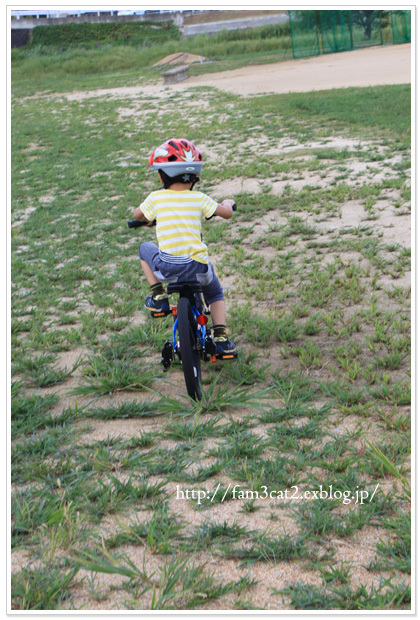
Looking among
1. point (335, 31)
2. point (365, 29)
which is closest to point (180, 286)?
point (335, 31)

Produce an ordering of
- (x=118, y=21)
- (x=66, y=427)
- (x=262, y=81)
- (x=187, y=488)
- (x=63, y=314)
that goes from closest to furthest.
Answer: (x=187, y=488) → (x=66, y=427) → (x=63, y=314) → (x=262, y=81) → (x=118, y=21)

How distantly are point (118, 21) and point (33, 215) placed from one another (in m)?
28.4

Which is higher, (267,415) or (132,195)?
(132,195)

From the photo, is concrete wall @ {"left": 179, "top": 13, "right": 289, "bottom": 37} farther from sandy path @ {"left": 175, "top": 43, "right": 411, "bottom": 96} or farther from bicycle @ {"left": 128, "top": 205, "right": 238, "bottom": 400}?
bicycle @ {"left": 128, "top": 205, "right": 238, "bottom": 400}

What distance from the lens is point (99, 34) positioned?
31.2 meters

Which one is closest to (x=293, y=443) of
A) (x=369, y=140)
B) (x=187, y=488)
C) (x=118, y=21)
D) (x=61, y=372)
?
(x=187, y=488)

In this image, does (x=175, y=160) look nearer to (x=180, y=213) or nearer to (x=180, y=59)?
(x=180, y=213)

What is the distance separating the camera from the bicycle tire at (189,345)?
291 cm

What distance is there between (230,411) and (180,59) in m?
24.8

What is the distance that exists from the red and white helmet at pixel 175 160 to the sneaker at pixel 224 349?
98 centimetres

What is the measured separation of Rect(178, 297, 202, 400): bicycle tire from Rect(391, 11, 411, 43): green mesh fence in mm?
22427

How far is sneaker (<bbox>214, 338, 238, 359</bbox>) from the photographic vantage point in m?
3.29
